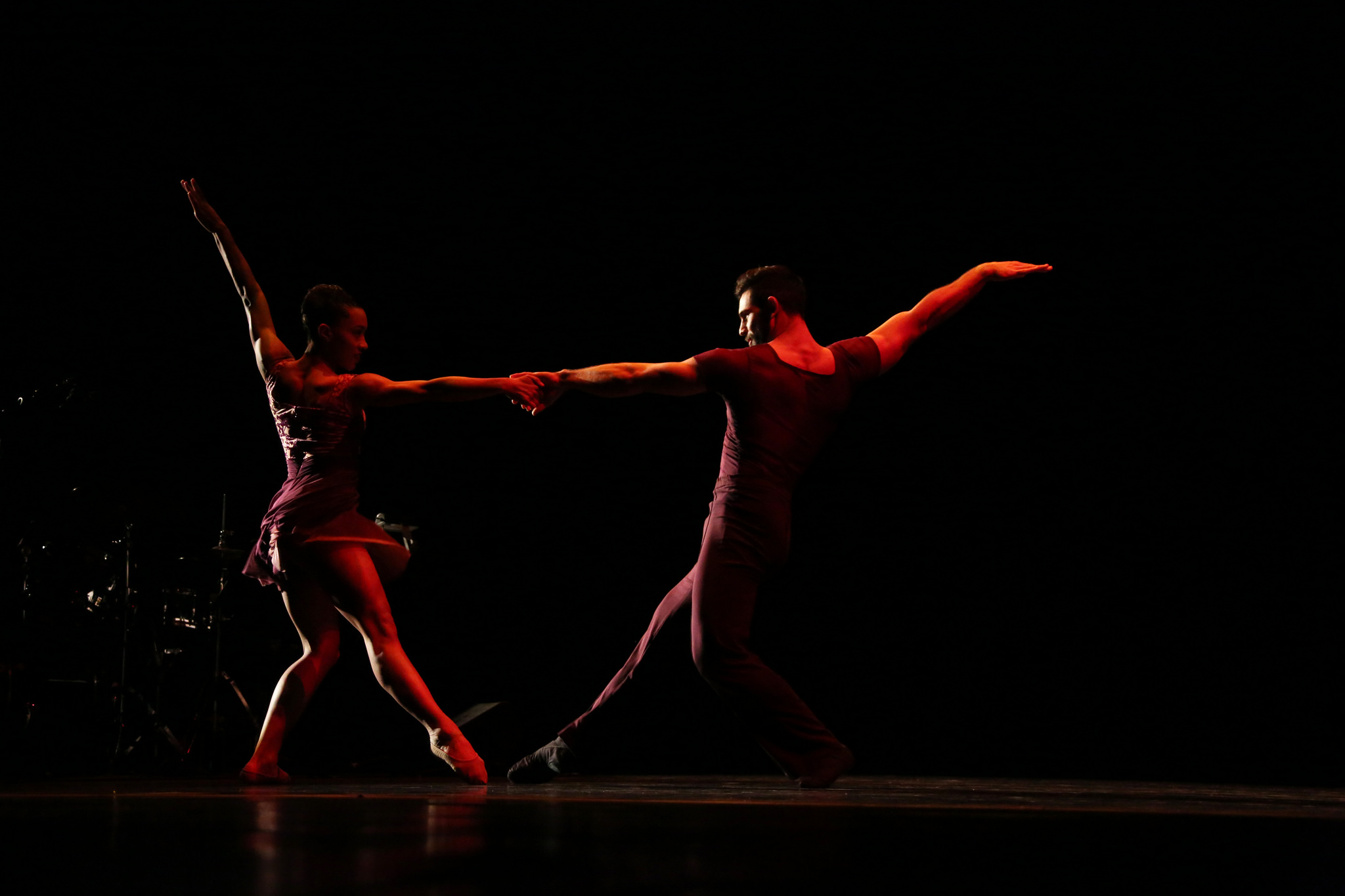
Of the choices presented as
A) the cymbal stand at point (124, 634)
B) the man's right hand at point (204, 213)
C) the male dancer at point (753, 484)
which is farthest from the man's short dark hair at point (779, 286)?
the cymbal stand at point (124, 634)

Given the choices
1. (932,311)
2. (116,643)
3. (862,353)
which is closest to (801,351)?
(862,353)

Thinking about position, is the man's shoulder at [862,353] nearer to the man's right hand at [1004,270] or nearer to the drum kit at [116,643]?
the man's right hand at [1004,270]

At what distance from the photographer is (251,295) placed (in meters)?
3.72

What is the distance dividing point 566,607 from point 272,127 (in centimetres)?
279

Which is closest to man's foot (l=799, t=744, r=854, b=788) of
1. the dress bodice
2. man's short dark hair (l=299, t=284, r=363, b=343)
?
the dress bodice

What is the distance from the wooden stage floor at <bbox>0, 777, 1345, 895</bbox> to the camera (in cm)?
166

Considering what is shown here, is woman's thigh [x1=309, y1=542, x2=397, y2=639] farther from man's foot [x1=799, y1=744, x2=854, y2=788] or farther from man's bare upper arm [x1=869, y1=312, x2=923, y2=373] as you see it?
man's bare upper arm [x1=869, y1=312, x2=923, y2=373]

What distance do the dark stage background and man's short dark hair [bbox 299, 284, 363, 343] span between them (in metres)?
2.15

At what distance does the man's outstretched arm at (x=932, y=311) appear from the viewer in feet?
11.0

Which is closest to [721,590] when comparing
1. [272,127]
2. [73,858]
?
[73,858]

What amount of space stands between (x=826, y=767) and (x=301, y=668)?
1.51 m

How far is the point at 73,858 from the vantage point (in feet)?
6.04

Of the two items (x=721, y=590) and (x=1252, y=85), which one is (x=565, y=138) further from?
(x=721, y=590)

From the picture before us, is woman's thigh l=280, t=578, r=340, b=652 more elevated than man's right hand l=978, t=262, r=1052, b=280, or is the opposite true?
man's right hand l=978, t=262, r=1052, b=280
